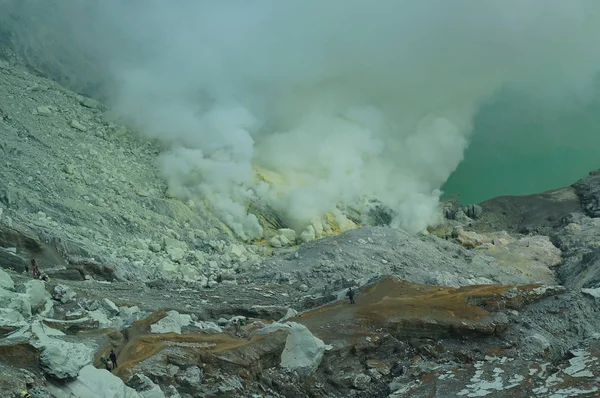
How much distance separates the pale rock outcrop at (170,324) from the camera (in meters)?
38.6

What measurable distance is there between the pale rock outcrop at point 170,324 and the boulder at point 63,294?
1012 cm

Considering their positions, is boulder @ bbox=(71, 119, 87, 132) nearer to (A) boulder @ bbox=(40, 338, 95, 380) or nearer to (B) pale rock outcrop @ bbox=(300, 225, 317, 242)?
(B) pale rock outcrop @ bbox=(300, 225, 317, 242)

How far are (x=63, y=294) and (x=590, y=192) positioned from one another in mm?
173452

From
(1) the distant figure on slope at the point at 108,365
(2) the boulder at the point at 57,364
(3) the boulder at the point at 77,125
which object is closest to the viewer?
(2) the boulder at the point at 57,364

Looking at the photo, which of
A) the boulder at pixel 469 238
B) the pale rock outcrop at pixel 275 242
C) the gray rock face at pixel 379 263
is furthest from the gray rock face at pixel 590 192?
the pale rock outcrop at pixel 275 242

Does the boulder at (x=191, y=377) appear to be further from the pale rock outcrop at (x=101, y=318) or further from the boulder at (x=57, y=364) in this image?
the pale rock outcrop at (x=101, y=318)

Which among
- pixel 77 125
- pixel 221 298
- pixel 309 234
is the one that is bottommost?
pixel 221 298

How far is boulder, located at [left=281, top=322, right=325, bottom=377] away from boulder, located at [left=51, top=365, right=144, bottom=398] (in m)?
12.5

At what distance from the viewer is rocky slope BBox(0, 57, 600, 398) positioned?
31.7m

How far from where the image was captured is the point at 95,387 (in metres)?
24.0

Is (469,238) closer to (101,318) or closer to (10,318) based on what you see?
(101,318)

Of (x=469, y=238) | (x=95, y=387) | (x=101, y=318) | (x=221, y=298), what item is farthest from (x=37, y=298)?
(x=469, y=238)

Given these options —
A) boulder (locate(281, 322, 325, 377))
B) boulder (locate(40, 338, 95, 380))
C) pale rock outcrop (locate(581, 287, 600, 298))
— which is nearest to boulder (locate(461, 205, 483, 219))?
pale rock outcrop (locate(581, 287, 600, 298))

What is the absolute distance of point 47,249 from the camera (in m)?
64.1
